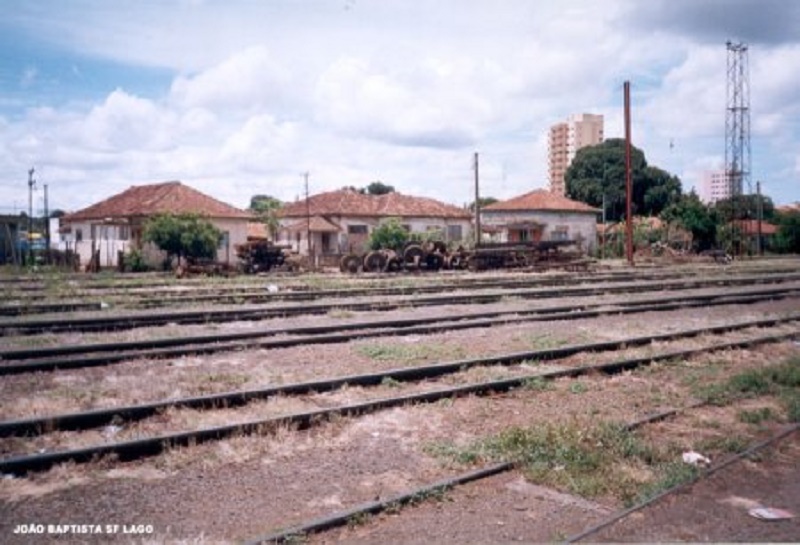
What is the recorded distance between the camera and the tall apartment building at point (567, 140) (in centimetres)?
11296

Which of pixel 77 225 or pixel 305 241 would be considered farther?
pixel 305 241

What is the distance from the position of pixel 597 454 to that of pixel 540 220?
170 ft

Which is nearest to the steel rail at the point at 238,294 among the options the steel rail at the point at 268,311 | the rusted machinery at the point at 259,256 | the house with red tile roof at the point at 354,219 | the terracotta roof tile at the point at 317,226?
the steel rail at the point at 268,311

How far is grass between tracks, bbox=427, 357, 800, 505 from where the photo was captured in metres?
5.61

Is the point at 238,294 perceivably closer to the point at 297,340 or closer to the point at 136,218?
the point at 297,340

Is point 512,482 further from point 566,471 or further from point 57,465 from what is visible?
point 57,465

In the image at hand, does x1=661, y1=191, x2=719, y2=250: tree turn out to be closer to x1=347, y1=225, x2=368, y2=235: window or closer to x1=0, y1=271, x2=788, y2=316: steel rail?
x1=347, y1=225, x2=368, y2=235: window

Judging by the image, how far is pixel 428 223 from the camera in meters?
55.5

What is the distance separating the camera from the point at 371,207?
54.8 m

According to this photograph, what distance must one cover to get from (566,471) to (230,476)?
9.90ft

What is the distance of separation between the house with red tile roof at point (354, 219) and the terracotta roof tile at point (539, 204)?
379cm

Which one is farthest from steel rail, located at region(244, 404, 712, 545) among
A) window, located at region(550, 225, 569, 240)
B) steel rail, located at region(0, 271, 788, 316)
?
window, located at region(550, 225, 569, 240)

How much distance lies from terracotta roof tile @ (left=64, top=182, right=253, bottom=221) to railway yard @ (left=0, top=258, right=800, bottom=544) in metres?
30.6

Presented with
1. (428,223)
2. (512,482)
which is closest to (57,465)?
(512,482)
